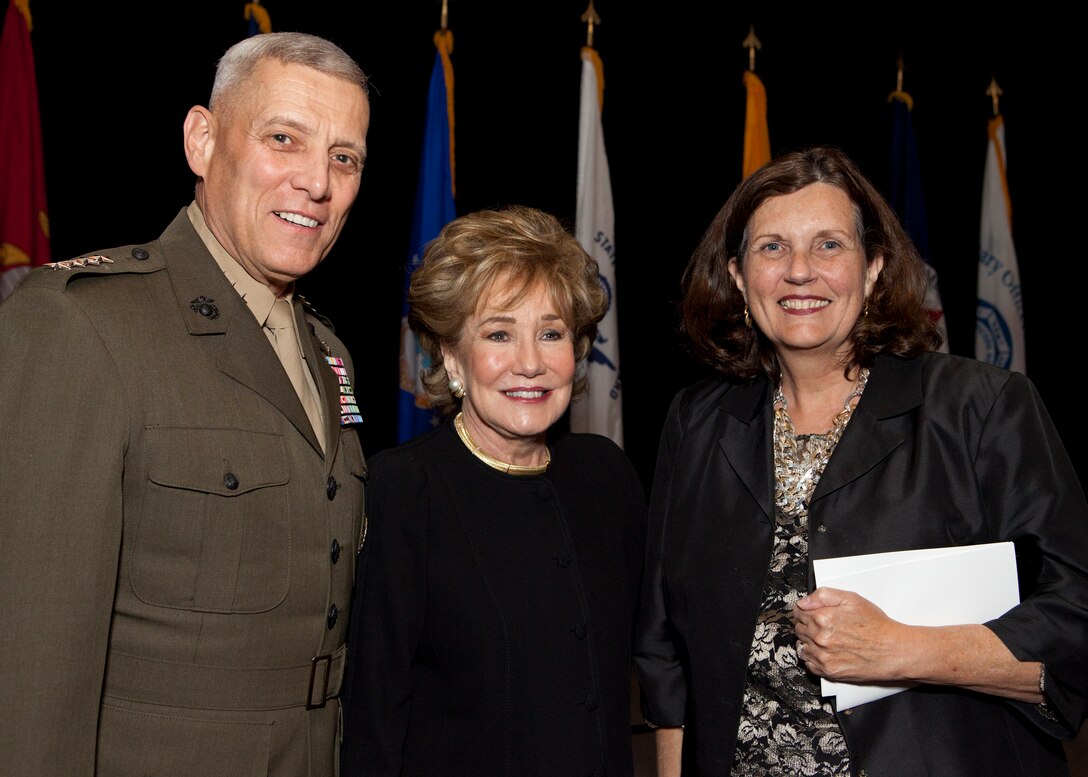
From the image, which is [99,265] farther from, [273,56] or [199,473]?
[273,56]

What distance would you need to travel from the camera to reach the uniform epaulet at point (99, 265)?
1364 millimetres

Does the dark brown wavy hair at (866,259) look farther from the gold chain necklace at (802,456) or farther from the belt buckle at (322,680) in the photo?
the belt buckle at (322,680)

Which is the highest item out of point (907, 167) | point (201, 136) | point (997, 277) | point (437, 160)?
point (907, 167)

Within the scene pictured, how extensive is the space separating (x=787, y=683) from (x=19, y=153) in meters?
3.63

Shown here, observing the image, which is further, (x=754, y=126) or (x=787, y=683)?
(x=754, y=126)

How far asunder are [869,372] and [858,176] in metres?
0.40

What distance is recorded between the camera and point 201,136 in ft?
5.51

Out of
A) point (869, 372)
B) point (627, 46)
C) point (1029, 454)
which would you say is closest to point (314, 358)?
point (869, 372)

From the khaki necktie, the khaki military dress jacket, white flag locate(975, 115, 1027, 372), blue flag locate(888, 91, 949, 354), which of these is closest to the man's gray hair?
the khaki military dress jacket

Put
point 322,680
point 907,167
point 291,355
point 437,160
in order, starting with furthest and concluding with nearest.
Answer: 1. point 907,167
2. point 437,160
3. point 291,355
4. point 322,680

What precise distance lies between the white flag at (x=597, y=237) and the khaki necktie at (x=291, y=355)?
3074 millimetres

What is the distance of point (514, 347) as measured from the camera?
6.47 ft

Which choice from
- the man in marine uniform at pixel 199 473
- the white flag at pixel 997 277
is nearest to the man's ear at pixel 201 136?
the man in marine uniform at pixel 199 473

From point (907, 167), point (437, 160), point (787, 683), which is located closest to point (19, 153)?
point (437, 160)
